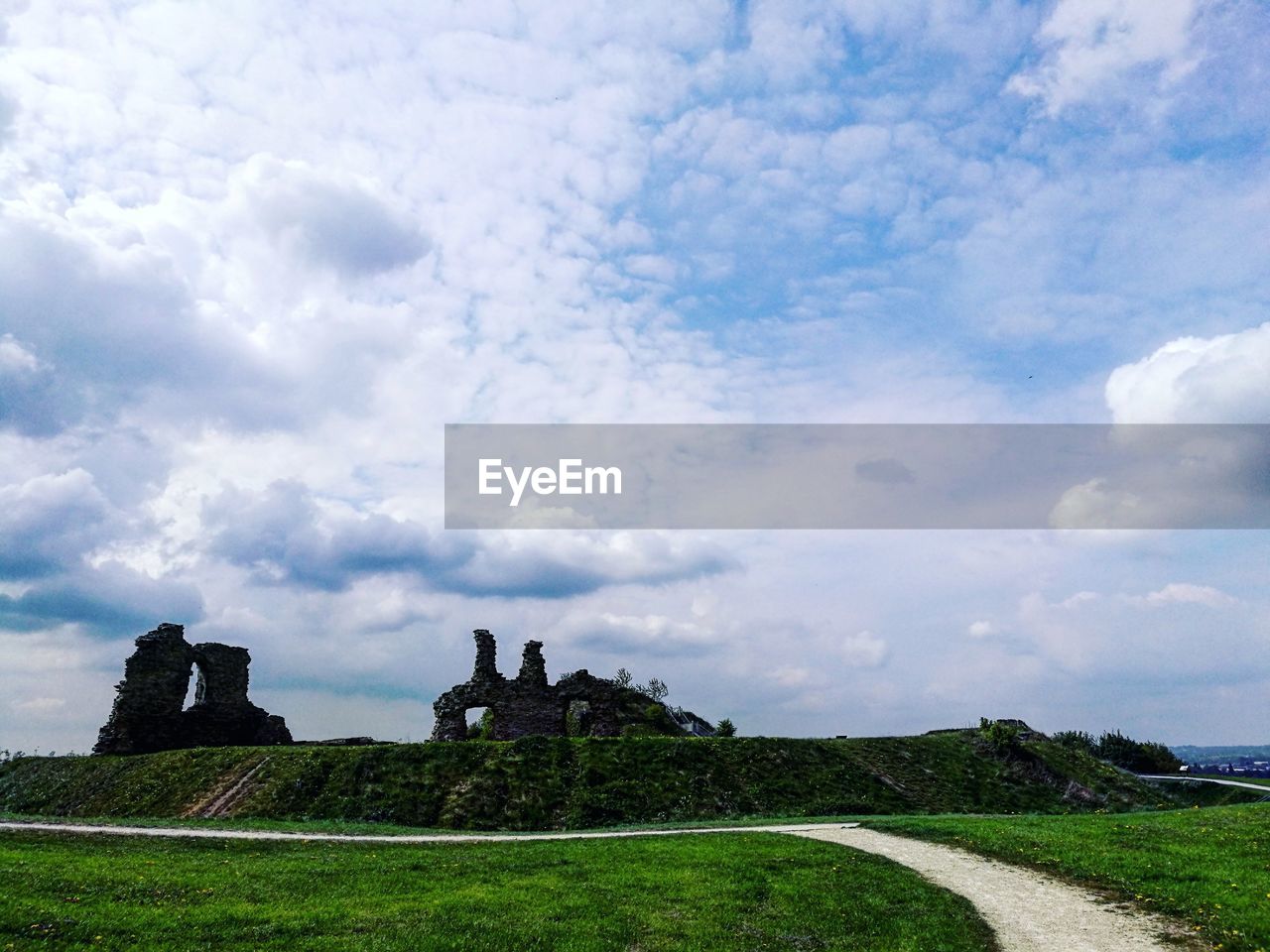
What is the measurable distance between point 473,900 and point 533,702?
32226 mm

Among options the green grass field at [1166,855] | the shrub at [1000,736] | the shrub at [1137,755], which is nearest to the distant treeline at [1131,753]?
the shrub at [1137,755]

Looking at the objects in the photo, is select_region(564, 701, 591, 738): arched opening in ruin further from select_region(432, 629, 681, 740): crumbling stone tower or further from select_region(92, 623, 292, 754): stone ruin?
select_region(92, 623, 292, 754): stone ruin

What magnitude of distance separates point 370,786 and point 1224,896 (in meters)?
29.8

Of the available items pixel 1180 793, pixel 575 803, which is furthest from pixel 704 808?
pixel 1180 793

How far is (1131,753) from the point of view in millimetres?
67438

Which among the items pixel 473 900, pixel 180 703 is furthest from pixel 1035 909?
pixel 180 703

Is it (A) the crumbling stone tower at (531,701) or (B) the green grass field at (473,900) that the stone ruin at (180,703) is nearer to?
(A) the crumbling stone tower at (531,701)

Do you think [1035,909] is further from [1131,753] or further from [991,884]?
[1131,753]

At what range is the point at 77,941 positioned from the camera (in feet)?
36.9

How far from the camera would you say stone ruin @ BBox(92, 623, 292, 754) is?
148ft

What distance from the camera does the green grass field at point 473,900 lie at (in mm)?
12234

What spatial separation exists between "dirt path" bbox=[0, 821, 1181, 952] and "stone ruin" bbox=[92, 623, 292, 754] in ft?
73.6

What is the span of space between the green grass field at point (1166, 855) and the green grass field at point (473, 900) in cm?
386

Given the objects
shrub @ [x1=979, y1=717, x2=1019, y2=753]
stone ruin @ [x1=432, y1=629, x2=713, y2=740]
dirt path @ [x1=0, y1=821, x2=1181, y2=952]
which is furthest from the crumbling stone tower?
shrub @ [x1=979, y1=717, x2=1019, y2=753]
